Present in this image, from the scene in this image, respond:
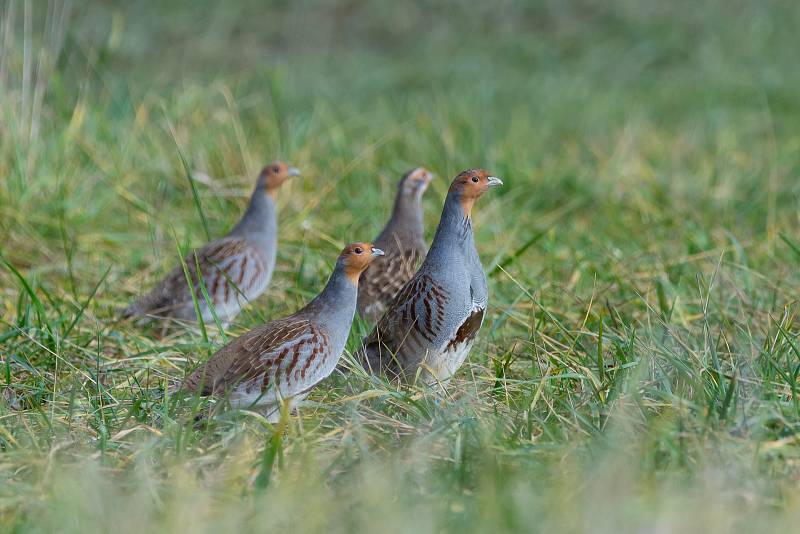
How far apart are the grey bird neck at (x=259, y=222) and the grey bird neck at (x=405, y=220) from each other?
1.65 ft

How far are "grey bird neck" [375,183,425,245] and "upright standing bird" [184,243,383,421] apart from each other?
1.34 metres

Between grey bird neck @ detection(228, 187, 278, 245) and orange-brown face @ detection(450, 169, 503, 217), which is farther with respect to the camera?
grey bird neck @ detection(228, 187, 278, 245)

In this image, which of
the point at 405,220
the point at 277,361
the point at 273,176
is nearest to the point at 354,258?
the point at 277,361

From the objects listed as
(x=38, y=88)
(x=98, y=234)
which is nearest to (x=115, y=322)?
Answer: (x=98, y=234)

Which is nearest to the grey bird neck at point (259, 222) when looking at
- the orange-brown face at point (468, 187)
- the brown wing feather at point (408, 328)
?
the brown wing feather at point (408, 328)

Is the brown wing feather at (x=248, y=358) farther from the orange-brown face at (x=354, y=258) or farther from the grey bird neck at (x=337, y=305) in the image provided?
the orange-brown face at (x=354, y=258)

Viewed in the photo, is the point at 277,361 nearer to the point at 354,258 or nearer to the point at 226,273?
the point at 354,258

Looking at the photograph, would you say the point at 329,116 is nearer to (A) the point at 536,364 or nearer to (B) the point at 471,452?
(A) the point at 536,364

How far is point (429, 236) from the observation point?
5.48 m

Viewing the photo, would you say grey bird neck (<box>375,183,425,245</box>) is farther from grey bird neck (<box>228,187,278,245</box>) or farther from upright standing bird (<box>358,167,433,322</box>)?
grey bird neck (<box>228,187,278,245</box>)

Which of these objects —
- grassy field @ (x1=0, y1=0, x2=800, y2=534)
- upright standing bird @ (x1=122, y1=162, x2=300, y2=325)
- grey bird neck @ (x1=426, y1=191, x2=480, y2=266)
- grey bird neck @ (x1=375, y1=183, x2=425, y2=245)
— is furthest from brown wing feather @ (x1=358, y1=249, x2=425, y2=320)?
grey bird neck @ (x1=426, y1=191, x2=480, y2=266)

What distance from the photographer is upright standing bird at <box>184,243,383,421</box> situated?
3455 mm

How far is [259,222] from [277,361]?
178 centimetres

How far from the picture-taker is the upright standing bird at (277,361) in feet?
11.3
